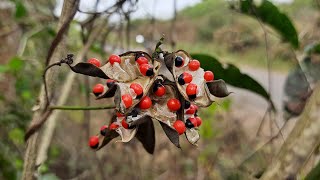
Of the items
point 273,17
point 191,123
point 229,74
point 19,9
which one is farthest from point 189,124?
point 19,9

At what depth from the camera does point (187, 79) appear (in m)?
0.87

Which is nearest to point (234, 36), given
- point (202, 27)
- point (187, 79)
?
point (187, 79)

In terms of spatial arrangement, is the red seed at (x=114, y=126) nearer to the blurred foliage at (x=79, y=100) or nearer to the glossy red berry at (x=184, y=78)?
the glossy red berry at (x=184, y=78)

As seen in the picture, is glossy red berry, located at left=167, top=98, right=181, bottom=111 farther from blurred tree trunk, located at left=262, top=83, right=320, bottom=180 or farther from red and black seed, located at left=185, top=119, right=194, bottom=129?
blurred tree trunk, located at left=262, top=83, right=320, bottom=180

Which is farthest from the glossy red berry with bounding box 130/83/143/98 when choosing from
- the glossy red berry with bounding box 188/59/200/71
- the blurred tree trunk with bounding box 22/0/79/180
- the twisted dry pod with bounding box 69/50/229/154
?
the blurred tree trunk with bounding box 22/0/79/180

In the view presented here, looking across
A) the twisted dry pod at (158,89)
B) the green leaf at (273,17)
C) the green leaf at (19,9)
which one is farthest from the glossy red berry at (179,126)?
the green leaf at (19,9)

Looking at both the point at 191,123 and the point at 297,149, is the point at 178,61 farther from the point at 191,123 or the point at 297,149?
the point at 297,149

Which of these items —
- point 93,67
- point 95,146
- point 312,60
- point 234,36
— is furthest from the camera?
point 234,36

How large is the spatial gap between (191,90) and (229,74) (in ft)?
2.10

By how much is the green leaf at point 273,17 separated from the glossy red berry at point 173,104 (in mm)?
842

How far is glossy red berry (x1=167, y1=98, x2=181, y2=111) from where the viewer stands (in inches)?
34.5

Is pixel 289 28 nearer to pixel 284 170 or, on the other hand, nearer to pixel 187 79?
pixel 284 170

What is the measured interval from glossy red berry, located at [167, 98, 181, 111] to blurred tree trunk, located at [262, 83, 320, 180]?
539mm

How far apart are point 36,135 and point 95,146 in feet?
0.80
